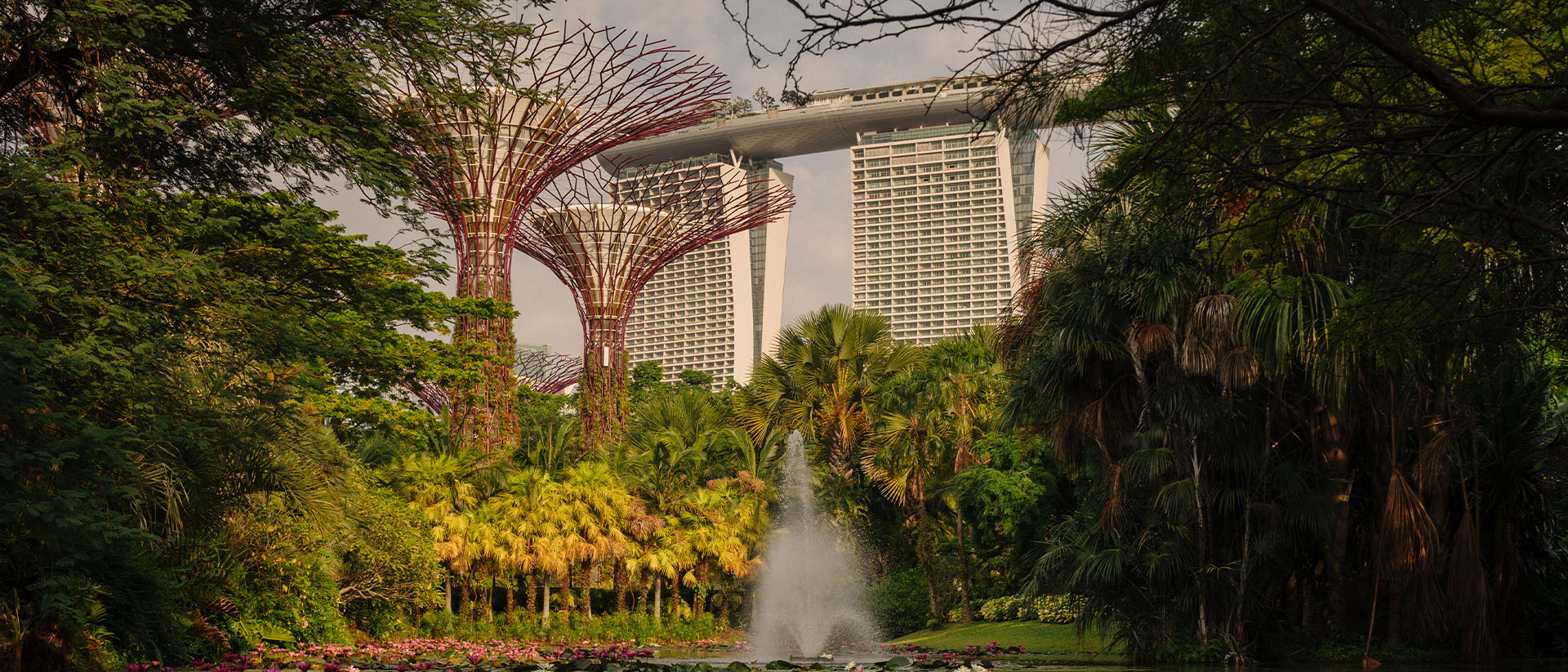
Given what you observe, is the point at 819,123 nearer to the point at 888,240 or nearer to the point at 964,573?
A: the point at 888,240

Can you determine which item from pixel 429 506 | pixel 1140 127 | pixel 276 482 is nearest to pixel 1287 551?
pixel 1140 127

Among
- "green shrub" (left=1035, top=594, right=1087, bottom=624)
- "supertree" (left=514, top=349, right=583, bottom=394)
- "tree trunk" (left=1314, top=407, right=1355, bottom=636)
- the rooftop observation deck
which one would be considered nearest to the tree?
A: "tree trunk" (left=1314, top=407, right=1355, bottom=636)

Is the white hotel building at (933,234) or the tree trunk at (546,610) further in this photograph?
the white hotel building at (933,234)

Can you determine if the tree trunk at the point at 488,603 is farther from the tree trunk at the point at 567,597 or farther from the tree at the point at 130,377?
the tree at the point at 130,377

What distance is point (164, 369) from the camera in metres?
10.2

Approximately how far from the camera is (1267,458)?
1577 centimetres

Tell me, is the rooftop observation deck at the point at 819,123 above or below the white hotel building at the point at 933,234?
above

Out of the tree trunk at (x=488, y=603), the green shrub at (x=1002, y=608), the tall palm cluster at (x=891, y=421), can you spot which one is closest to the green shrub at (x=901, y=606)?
the tall palm cluster at (x=891, y=421)

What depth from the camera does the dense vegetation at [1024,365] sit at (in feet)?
19.6

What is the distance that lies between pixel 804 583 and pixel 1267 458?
15.7 m

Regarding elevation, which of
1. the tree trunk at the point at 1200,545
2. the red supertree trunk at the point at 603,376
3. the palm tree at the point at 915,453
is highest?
the red supertree trunk at the point at 603,376

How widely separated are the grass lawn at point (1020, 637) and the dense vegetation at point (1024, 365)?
1051 mm

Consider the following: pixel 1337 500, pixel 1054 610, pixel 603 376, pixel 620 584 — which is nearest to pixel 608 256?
pixel 603 376

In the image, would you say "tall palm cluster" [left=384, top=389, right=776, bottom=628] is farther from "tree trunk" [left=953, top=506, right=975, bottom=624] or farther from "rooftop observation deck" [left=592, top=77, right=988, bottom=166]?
"rooftop observation deck" [left=592, top=77, right=988, bottom=166]
